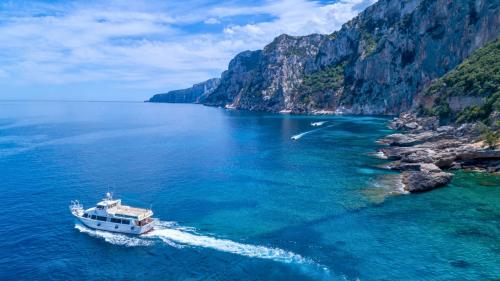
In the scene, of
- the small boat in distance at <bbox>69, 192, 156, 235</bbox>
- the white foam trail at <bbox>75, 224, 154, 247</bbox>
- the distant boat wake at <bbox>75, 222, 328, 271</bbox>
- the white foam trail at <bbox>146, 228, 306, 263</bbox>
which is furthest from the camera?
the small boat in distance at <bbox>69, 192, 156, 235</bbox>

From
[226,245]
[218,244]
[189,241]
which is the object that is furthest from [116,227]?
[226,245]

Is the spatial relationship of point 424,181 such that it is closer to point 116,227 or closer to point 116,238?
point 116,227

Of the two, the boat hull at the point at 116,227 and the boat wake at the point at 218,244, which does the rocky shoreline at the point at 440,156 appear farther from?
the boat hull at the point at 116,227

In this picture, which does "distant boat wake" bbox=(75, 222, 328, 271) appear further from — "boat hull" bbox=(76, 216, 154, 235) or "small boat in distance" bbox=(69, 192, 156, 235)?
"small boat in distance" bbox=(69, 192, 156, 235)

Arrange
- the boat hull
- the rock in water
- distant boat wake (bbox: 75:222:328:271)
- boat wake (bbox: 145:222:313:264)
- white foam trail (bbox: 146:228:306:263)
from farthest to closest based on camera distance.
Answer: the rock in water
the boat hull
distant boat wake (bbox: 75:222:328:271)
boat wake (bbox: 145:222:313:264)
white foam trail (bbox: 146:228:306:263)

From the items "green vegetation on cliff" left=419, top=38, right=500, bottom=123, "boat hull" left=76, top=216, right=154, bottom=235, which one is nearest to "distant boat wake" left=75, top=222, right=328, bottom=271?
"boat hull" left=76, top=216, right=154, bottom=235

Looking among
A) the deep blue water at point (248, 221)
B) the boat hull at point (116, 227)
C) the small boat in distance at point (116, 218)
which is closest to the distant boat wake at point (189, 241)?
the deep blue water at point (248, 221)
